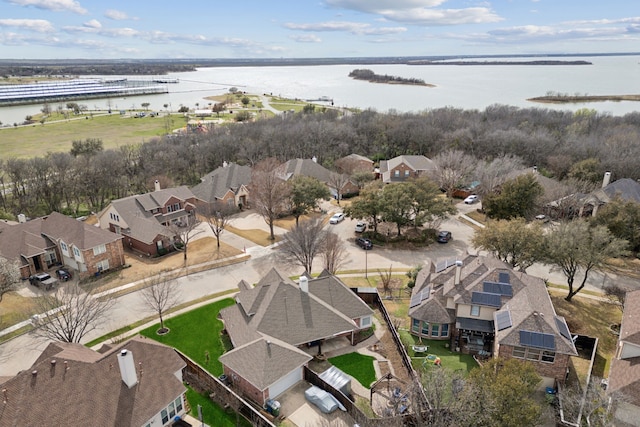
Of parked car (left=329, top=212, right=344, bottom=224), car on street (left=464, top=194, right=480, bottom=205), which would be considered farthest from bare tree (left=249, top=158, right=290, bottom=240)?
car on street (left=464, top=194, right=480, bottom=205)

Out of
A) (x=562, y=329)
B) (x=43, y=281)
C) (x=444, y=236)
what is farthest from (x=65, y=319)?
(x=444, y=236)

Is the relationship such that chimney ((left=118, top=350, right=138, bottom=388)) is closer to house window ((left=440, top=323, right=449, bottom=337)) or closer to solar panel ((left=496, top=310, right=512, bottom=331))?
house window ((left=440, top=323, right=449, bottom=337))

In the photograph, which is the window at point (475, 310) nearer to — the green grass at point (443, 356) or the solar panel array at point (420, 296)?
the green grass at point (443, 356)

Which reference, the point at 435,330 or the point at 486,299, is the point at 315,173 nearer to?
the point at 435,330

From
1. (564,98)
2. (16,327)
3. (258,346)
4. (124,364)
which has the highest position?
(564,98)

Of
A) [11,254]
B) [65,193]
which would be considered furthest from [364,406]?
[65,193]

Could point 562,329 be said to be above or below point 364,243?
above

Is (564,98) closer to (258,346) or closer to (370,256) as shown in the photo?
(370,256)
